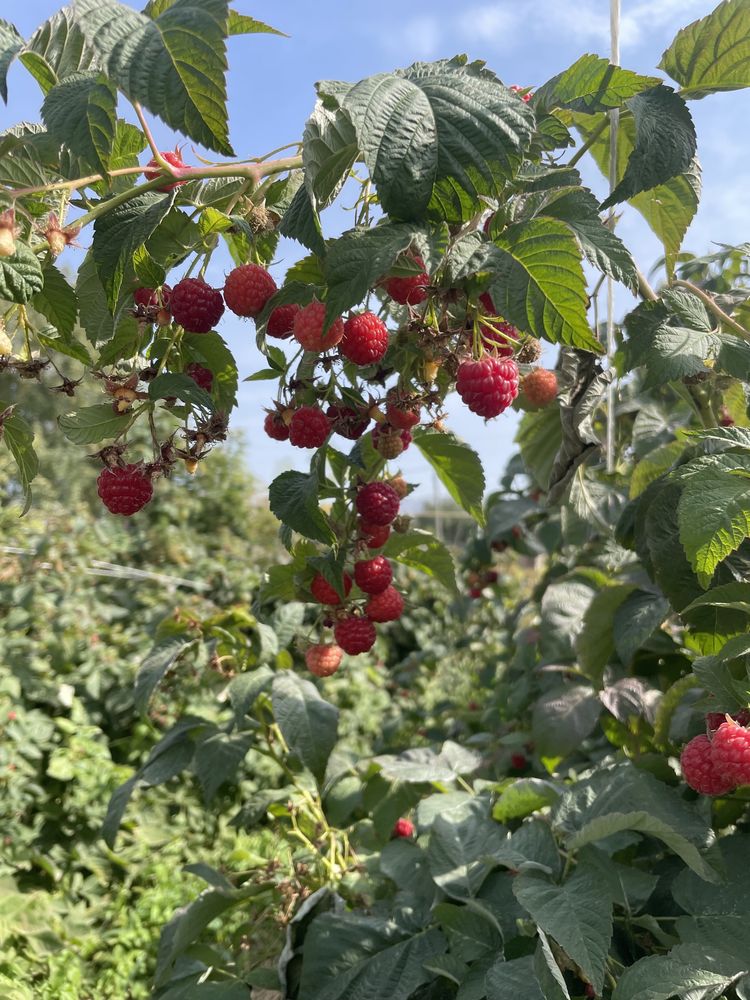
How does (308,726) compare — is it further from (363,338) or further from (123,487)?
(363,338)

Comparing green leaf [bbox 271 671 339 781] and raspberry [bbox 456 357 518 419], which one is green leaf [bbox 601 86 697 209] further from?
green leaf [bbox 271 671 339 781]

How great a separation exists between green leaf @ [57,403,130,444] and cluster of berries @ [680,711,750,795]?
0.65 meters

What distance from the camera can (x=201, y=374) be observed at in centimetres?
90

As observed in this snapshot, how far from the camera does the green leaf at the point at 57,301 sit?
2.66ft

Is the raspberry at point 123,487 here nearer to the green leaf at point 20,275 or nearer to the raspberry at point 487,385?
the green leaf at point 20,275

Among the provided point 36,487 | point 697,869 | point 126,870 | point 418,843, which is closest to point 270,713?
point 418,843

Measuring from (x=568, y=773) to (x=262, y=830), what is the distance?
5.43 feet

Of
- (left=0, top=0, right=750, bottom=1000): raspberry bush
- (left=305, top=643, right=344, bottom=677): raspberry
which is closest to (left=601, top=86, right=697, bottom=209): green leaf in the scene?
(left=0, top=0, right=750, bottom=1000): raspberry bush

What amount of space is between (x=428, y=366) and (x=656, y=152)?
28 centimetres

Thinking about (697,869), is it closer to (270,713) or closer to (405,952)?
(405,952)

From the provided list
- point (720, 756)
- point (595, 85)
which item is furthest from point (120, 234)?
point (720, 756)

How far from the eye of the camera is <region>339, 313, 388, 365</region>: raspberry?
2.59 feet

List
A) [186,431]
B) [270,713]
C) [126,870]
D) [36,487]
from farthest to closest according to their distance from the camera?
[36,487]
[126,870]
[270,713]
[186,431]

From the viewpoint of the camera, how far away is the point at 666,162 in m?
0.77
